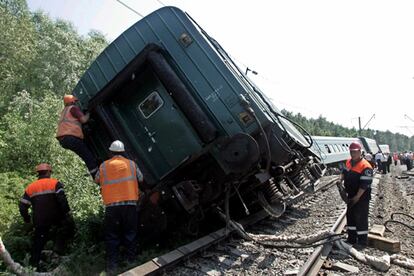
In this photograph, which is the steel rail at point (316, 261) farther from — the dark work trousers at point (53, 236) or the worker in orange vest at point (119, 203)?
the dark work trousers at point (53, 236)

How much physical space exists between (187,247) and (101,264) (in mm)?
1040

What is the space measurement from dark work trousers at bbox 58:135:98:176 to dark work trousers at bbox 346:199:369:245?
151 inches

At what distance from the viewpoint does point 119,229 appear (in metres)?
4.28

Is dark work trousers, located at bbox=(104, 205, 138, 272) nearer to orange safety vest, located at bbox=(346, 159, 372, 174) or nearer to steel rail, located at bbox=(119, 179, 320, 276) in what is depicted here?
steel rail, located at bbox=(119, 179, 320, 276)

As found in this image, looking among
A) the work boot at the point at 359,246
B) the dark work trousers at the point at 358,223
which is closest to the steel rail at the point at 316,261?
the work boot at the point at 359,246

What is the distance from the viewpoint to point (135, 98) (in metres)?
5.18

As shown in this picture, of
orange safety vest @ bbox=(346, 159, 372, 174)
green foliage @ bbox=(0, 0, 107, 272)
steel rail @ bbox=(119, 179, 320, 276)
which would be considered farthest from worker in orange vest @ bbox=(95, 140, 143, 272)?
orange safety vest @ bbox=(346, 159, 372, 174)

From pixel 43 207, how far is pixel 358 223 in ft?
14.7

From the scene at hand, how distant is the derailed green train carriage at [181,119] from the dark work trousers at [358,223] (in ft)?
3.54

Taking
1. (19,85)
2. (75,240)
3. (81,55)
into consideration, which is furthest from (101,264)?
(81,55)

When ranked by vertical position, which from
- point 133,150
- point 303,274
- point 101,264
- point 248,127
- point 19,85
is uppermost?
point 19,85

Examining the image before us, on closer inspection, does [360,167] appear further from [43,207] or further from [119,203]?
[43,207]

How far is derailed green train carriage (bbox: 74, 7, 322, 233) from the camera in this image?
4473mm

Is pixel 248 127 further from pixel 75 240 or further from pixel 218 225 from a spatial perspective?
pixel 75 240
